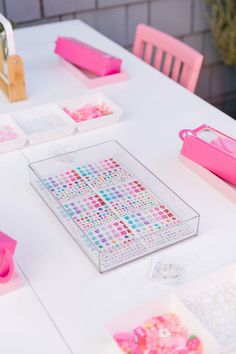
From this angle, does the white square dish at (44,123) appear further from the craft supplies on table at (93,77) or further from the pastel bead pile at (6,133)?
the craft supplies on table at (93,77)

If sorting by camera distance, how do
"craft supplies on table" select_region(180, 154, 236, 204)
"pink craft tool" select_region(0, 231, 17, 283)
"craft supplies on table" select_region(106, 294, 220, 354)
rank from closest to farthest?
"craft supplies on table" select_region(106, 294, 220, 354) → "pink craft tool" select_region(0, 231, 17, 283) → "craft supplies on table" select_region(180, 154, 236, 204)

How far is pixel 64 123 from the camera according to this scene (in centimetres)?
169

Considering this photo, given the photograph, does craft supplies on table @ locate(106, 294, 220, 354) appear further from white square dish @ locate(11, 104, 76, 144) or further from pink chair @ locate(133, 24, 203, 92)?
pink chair @ locate(133, 24, 203, 92)

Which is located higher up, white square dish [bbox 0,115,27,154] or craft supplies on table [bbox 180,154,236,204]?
white square dish [bbox 0,115,27,154]

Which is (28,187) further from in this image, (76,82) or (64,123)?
(76,82)

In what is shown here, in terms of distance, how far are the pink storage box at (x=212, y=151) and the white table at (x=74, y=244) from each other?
49 mm

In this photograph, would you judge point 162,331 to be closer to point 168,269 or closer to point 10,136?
point 168,269

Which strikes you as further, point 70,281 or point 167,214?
point 167,214

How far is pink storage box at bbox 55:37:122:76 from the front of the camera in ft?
6.25

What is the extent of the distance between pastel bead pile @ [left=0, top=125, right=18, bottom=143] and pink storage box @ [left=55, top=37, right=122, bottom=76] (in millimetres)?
426

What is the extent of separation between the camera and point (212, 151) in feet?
4.66

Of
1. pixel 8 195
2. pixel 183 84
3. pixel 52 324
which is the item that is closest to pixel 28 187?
pixel 8 195

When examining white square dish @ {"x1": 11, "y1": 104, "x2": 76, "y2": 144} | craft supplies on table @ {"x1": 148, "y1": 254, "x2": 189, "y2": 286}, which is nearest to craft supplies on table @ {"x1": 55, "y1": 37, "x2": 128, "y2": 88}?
white square dish @ {"x1": 11, "y1": 104, "x2": 76, "y2": 144}

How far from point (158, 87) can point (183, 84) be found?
0.62ft
